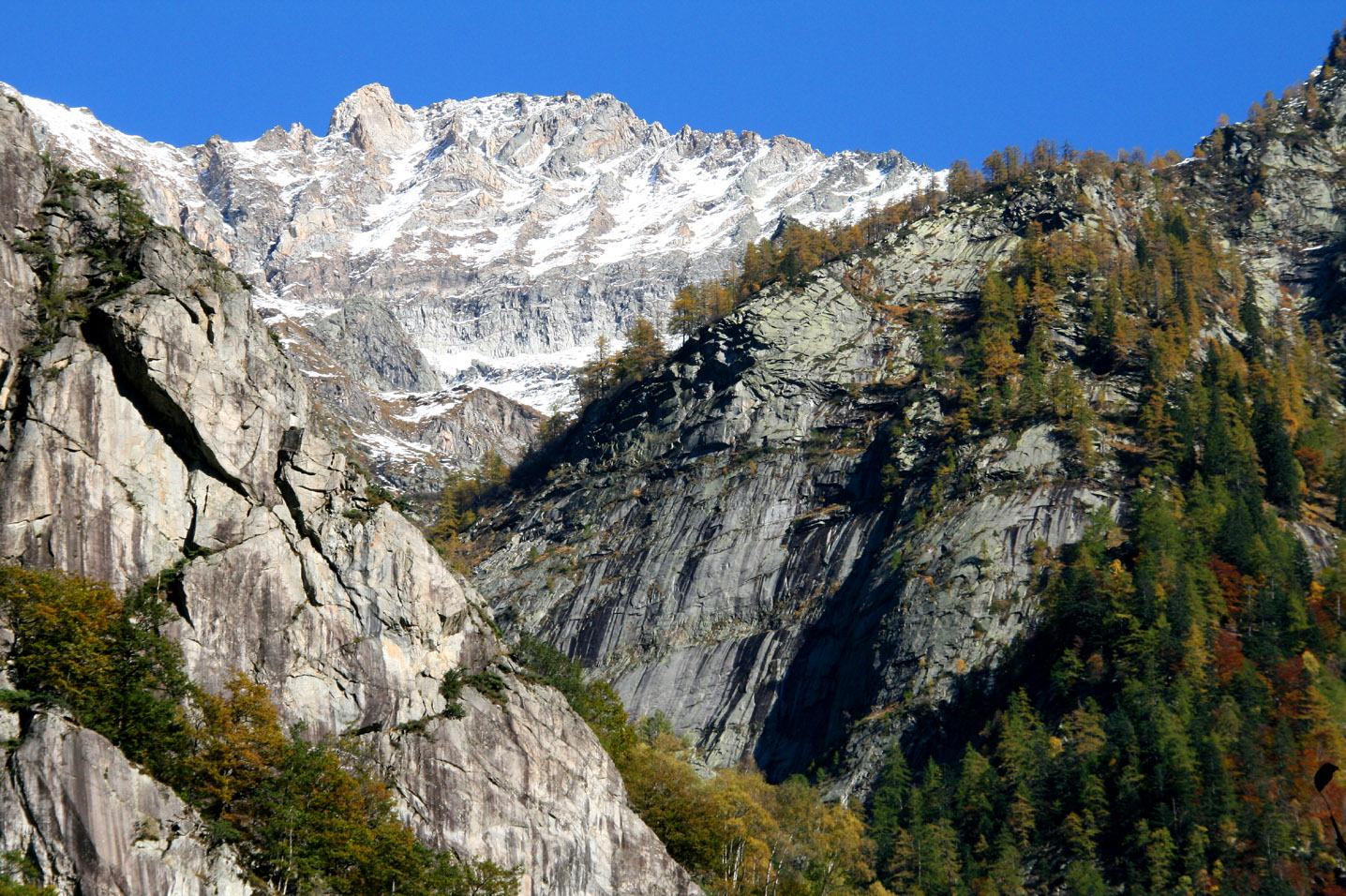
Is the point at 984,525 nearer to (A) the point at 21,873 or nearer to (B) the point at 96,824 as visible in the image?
(B) the point at 96,824

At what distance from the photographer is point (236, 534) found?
183 ft

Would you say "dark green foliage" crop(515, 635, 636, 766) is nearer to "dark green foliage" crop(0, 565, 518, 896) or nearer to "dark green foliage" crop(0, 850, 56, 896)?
"dark green foliage" crop(0, 565, 518, 896)

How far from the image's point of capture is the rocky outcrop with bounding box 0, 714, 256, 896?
42.1 meters

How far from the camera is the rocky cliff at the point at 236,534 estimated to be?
170ft

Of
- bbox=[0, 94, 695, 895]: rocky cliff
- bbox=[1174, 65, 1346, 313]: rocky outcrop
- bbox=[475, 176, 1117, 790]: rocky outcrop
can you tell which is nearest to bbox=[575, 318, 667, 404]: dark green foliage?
bbox=[475, 176, 1117, 790]: rocky outcrop

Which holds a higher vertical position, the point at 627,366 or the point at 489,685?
the point at 627,366

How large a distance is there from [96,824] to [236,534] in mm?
15627

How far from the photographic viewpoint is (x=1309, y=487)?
113 meters

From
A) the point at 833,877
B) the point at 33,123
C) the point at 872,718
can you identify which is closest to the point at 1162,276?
the point at 872,718

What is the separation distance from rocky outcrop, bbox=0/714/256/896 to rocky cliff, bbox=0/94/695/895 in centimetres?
20

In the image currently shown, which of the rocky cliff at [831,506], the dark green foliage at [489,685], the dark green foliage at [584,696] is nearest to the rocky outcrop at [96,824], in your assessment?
the dark green foliage at [489,685]

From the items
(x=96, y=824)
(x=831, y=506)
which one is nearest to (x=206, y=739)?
(x=96, y=824)

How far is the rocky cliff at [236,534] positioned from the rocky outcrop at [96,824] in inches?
7.8

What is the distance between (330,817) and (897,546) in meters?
65.9
